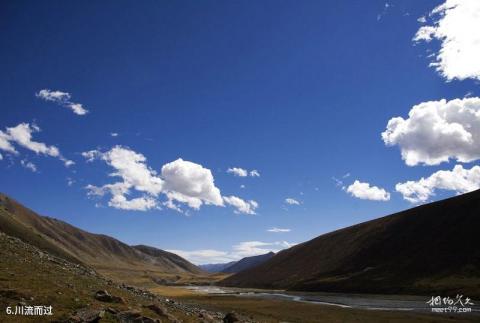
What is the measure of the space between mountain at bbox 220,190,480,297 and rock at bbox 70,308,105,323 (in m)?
86.1

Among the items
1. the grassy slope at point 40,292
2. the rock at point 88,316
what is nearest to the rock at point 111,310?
the grassy slope at point 40,292

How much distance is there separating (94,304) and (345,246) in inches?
6927

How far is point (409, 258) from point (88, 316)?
137m

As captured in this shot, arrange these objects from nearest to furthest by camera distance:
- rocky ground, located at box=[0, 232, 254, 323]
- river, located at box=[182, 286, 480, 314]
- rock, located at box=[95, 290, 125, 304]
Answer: rocky ground, located at box=[0, 232, 254, 323] → rock, located at box=[95, 290, 125, 304] → river, located at box=[182, 286, 480, 314]

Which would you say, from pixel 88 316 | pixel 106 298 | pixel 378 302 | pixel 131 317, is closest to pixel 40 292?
pixel 106 298

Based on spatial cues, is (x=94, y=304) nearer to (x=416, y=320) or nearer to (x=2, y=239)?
(x=2, y=239)

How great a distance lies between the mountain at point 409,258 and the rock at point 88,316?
86142 millimetres

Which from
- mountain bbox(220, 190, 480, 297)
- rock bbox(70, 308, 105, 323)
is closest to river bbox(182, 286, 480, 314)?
mountain bbox(220, 190, 480, 297)

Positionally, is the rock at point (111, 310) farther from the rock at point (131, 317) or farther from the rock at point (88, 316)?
the rock at point (88, 316)

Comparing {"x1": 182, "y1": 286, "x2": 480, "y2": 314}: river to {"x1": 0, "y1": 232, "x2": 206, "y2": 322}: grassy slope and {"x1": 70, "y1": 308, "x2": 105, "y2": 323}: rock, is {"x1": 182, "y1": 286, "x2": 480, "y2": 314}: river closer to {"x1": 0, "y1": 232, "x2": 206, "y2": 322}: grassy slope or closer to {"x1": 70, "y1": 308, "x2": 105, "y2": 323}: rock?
{"x1": 0, "y1": 232, "x2": 206, "y2": 322}: grassy slope

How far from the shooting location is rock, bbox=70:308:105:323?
1021 inches

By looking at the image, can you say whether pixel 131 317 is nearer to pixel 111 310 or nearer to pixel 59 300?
→ pixel 111 310

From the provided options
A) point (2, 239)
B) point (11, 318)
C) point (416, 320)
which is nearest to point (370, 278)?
point (416, 320)

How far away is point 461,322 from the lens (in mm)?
50250
